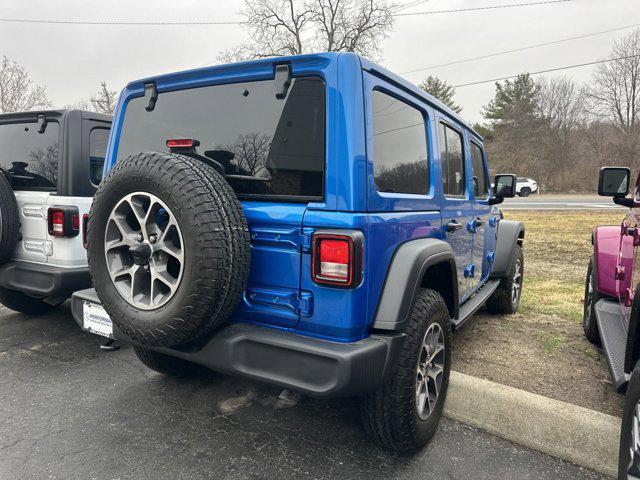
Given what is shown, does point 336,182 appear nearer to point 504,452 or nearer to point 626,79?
point 504,452

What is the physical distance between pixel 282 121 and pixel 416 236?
956 mm

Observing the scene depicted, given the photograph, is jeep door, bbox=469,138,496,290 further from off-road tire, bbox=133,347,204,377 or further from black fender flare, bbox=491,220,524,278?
off-road tire, bbox=133,347,204,377

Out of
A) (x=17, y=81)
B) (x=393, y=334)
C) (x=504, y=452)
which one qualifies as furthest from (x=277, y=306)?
(x=17, y=81)

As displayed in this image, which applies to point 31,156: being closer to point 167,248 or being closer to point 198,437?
point 167,248

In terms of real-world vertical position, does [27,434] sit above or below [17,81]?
below

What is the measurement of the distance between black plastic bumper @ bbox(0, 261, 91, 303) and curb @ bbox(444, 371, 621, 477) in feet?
10.00

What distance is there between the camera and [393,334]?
2.05m

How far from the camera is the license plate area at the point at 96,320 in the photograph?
8.26 ft

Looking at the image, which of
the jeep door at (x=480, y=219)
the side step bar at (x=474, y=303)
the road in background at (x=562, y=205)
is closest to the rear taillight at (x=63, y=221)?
the side step bar at (x=474, y=303)

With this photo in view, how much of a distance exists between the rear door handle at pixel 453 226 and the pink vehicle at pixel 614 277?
1078mm

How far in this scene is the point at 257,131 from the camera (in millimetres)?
2170

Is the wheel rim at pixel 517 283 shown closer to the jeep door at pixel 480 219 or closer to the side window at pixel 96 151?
the jeep door at pixel 480 219

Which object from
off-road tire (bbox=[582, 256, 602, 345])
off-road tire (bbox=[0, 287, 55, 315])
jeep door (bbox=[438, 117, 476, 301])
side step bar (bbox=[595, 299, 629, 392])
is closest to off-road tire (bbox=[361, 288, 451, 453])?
jeep door (bbox=[438, 117, 476, 301])

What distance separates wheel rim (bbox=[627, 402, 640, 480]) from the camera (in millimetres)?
1707
